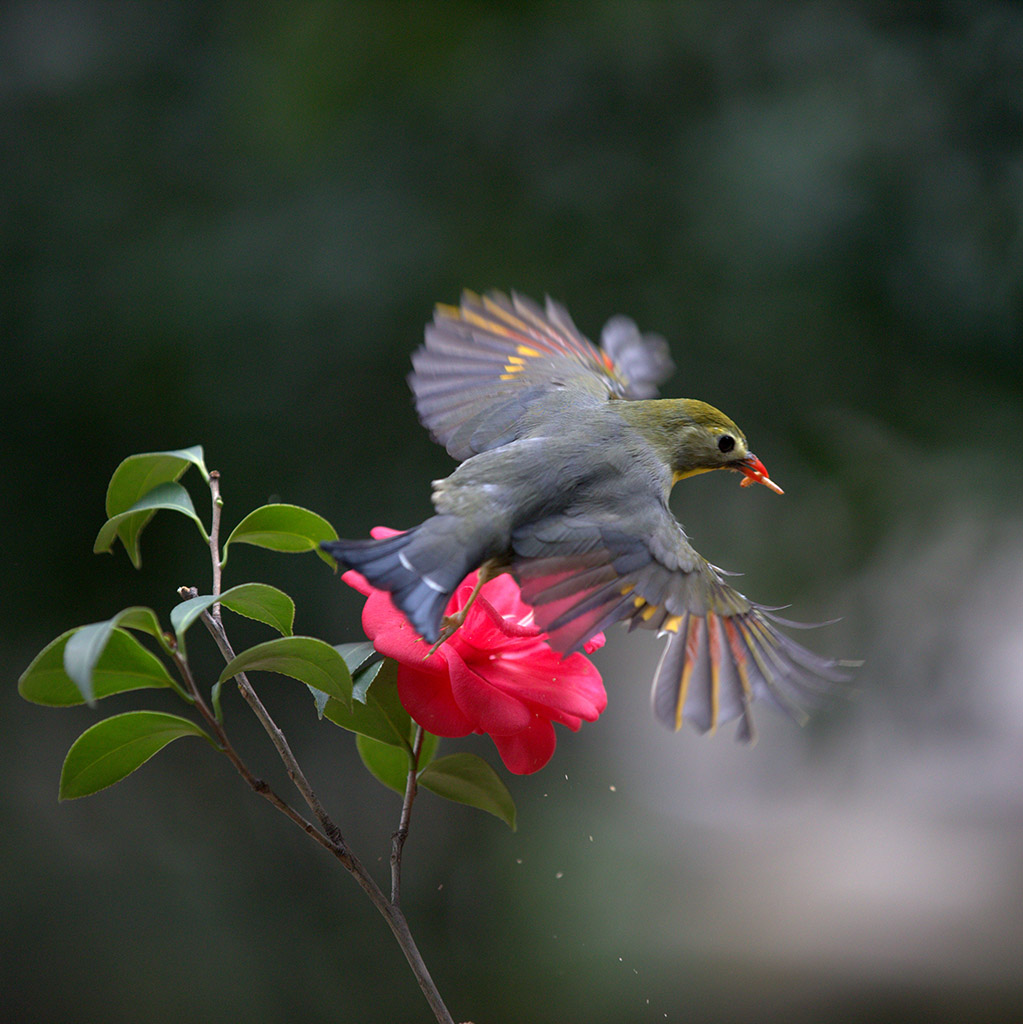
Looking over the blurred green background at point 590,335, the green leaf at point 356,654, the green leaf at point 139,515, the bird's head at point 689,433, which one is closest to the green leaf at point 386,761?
the green leaf at point 356,654

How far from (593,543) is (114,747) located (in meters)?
0.46

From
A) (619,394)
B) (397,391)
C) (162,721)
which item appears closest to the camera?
(162,721)

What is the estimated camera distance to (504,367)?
1.37m

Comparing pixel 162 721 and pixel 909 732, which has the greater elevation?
pixel 162 721

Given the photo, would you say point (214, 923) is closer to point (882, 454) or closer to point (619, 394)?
point (619, 394)

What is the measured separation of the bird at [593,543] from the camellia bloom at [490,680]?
0.03 metres

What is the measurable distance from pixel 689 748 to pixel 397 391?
4.28 ft

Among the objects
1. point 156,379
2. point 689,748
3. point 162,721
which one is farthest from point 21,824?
point 162,721

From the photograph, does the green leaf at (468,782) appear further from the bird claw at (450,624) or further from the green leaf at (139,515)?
the green leaf at (139,515)

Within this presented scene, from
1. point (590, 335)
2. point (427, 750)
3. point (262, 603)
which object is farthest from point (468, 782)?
point (590, 335)

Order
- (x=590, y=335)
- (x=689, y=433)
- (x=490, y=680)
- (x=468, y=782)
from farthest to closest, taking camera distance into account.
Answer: (x=590, y=335) < (x=689, y=433) < (x=468, y=782) < (x=490, y=680)

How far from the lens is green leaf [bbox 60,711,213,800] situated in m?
0.80

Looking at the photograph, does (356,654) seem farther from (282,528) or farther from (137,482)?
(137,482)

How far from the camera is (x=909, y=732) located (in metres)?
2.70
